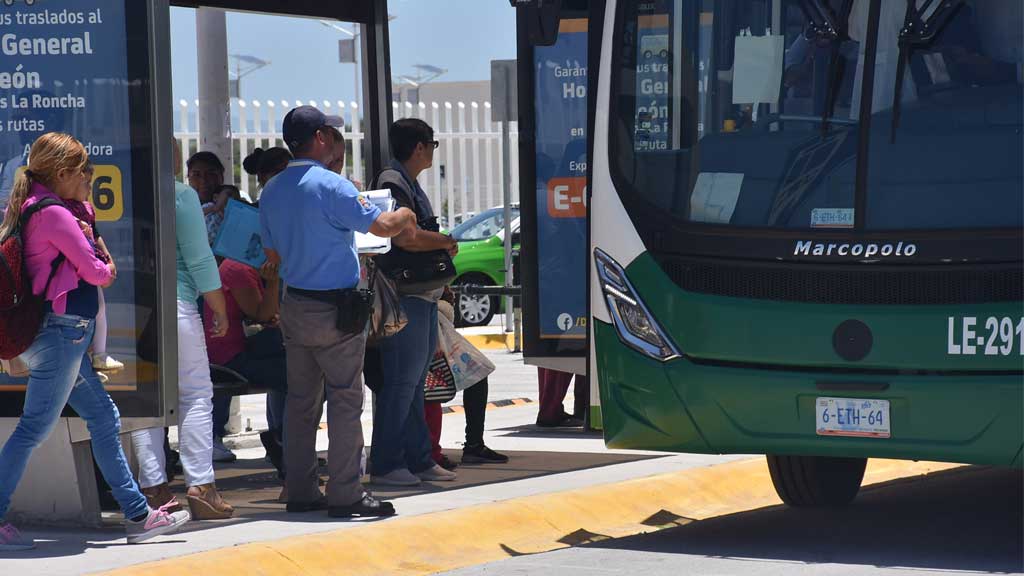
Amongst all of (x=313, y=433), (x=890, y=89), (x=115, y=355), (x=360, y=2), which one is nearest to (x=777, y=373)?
(x=890, y=89)

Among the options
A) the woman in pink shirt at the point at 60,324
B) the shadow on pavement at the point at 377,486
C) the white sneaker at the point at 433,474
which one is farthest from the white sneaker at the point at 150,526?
the white sneaker at the point at 433,474

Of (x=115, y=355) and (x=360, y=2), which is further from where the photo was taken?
(x=360, y=2)

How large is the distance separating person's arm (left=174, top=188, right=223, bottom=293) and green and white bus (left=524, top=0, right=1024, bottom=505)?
5.63 feet

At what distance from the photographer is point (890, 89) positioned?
7.56 m

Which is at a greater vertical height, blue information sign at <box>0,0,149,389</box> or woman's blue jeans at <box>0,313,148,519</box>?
blue information sign at <box>0,0,149,389</box>

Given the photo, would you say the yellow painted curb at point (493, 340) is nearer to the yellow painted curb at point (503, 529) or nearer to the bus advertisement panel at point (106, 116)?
the yellow painted curb at point (503, 529)

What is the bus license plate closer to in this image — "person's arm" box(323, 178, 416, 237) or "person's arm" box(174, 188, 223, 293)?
"person's arm" box(323, 178, 416, 237)

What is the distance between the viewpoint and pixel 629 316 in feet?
26.2

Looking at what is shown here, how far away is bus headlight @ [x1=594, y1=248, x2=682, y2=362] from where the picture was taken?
7.84m

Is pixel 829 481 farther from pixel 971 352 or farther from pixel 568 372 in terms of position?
pixel 568 372

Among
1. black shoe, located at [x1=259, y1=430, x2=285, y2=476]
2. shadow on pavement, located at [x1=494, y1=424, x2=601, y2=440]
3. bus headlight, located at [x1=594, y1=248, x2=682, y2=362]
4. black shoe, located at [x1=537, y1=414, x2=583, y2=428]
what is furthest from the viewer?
black shoe, located at [x1=537, y1=414, x2=583, y2=428]

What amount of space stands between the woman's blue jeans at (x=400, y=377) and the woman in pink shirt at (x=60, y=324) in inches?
79.4

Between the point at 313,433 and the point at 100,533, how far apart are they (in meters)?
1.08

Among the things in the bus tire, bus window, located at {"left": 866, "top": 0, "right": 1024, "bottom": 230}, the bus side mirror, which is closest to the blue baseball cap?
the bus side mirror
